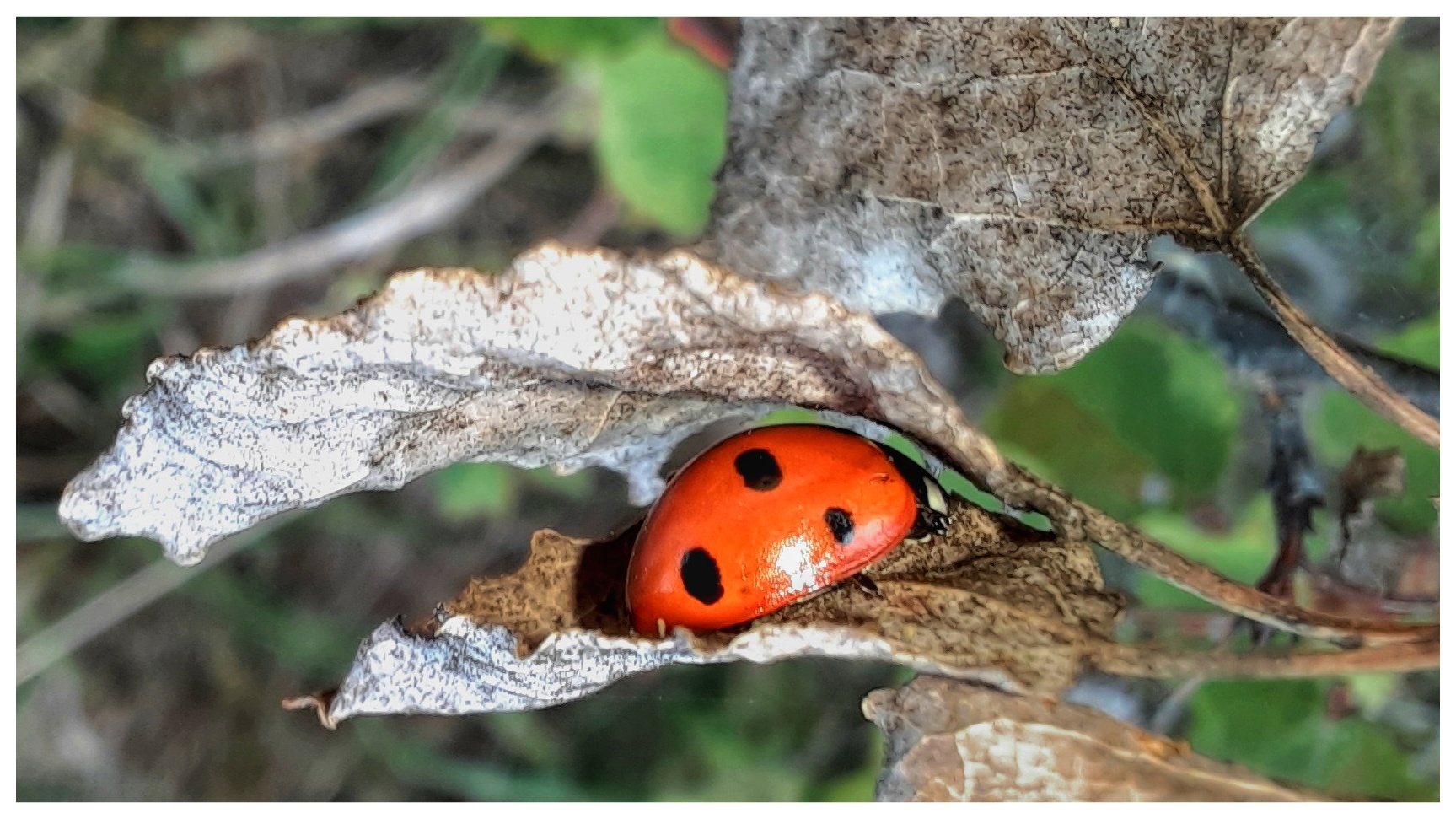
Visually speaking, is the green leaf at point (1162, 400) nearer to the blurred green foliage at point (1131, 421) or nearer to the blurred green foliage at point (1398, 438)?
the blurred green foliage at point (1131, 421)

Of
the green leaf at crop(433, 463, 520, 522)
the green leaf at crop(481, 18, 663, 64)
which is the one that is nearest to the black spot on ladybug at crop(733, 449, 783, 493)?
the green leaf at crop(481, 18, 663, 64)

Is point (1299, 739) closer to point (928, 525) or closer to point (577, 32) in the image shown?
point (928, 525)

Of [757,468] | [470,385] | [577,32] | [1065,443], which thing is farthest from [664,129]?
[470,385]

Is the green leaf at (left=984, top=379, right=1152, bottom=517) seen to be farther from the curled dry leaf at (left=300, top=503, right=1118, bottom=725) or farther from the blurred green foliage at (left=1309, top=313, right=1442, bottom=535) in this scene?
the curled dry leaf at (left=300, top=503, right=1118, bottom=725)

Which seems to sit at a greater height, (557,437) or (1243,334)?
(1243,334)

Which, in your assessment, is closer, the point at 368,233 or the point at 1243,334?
the point at 1243,334
